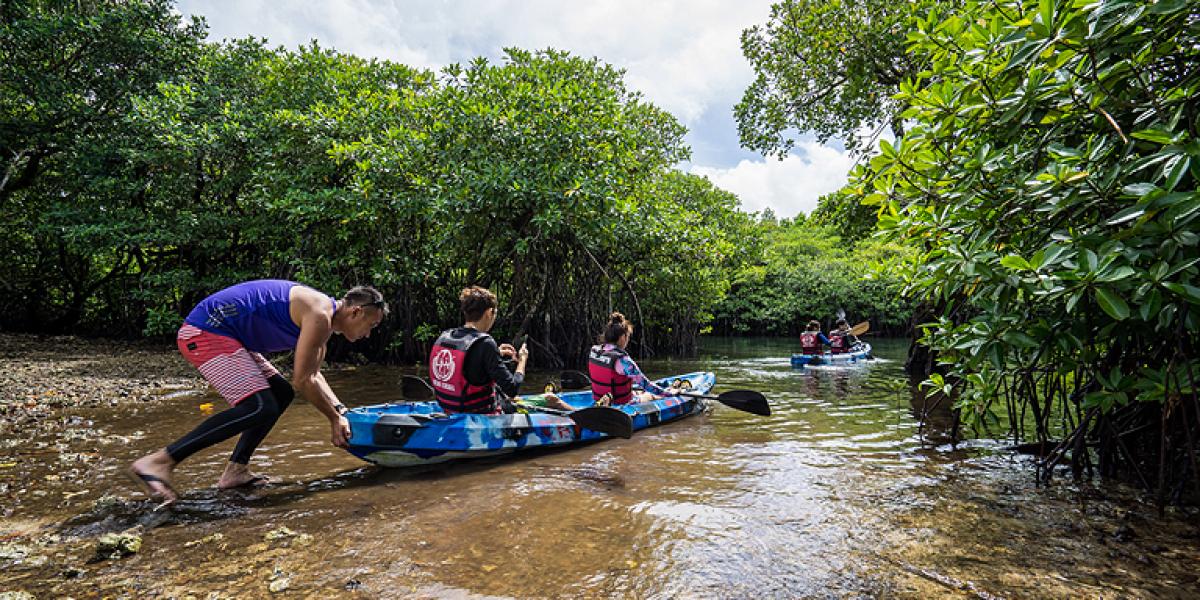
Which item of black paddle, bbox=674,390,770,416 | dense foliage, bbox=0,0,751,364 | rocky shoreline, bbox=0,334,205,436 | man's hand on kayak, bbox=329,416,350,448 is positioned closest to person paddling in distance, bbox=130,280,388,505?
man's hand on kayak, bbox=329,416,350,448

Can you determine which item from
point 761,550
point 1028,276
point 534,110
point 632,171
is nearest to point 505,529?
point 761,550

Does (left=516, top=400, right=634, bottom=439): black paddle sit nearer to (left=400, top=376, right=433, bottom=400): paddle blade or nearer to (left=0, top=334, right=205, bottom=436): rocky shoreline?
(left=400, top=376, right=433, bottom=400): paddle blade

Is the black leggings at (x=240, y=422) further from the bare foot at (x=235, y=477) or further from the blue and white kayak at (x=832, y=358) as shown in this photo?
the blue and white kayak at (x=832, y=358)

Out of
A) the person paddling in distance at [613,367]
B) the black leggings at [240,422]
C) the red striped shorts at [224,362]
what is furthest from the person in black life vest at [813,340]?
the red striped shorts at [224,362]

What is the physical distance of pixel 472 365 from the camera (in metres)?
4.26

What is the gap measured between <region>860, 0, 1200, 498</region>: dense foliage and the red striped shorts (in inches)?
156

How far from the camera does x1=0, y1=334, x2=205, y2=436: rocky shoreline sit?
5.83 meters

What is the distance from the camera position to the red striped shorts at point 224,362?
3.21m

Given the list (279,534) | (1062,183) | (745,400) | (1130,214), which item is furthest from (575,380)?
(1130,214)

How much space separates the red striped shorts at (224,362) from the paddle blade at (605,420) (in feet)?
8.23

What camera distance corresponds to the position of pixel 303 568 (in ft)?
7.81

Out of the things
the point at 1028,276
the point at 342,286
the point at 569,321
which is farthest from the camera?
the point at 569,321

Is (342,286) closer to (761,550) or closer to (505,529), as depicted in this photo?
(505,529)

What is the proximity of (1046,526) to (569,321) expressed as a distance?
418 inches
